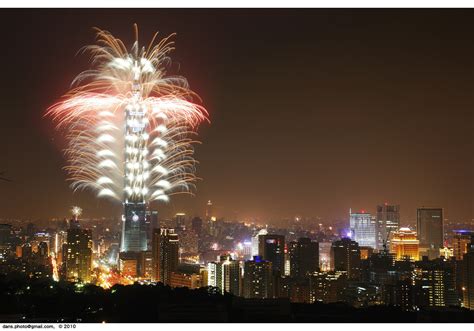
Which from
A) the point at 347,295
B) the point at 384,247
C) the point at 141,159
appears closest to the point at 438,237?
the point at 384,247

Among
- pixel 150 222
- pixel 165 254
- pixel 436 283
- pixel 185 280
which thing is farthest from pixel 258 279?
pixel 150 222

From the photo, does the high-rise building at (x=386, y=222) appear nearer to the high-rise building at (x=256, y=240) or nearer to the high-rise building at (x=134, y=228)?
the high-rise building at (x=256, y=240)

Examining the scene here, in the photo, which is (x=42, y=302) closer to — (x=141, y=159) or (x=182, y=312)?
(x=182, y=312)

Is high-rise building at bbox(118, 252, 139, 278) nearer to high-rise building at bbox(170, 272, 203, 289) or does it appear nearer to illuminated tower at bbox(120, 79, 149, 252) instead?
illuminated tower at bbox(120, 79, 149, 252)

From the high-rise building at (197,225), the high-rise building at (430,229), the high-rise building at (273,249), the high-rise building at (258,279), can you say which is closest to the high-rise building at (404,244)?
the high-rise building at (430,229)

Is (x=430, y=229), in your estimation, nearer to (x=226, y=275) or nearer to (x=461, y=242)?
(x=461, y=242)

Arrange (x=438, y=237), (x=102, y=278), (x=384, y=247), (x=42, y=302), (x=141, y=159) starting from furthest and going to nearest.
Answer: (x=384, y=247)
(x=438, y=237)
(x=141, y=159)
(x=102, y=278)
(x=42, y=302)
